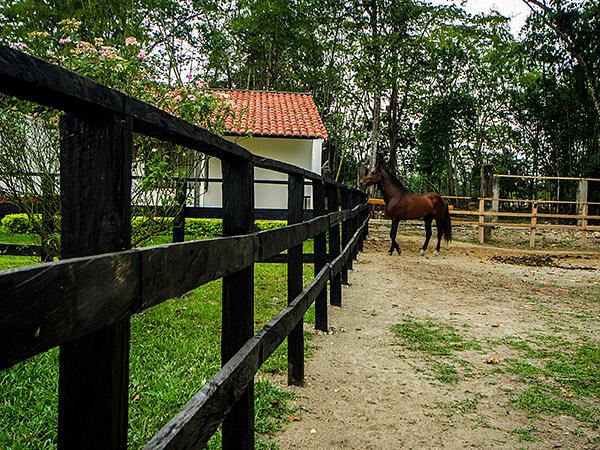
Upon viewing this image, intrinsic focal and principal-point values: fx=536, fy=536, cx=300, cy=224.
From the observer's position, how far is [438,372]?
3.93m

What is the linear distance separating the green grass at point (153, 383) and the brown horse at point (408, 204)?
26.1 feet

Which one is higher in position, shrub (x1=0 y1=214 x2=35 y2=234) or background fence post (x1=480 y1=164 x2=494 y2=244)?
background fence post (x1=480 y1=164 x2=494 y2=244)

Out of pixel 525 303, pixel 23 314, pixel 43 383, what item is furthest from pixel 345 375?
pixel 525 303

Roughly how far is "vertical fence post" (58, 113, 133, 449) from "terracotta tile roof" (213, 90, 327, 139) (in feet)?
45.7

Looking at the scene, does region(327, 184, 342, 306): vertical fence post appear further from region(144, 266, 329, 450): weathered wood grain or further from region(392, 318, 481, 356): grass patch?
region(144, 266, 329, 450): weathered wood grain

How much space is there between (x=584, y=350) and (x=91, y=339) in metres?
4.63

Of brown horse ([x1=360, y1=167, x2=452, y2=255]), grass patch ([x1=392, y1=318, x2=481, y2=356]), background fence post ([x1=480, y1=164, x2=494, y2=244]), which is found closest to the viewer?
grass patch ([x1=392, y1=318, x2=481, y2=356])

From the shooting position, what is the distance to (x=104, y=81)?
5031 mm

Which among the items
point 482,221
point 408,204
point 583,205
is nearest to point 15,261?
point 408,204

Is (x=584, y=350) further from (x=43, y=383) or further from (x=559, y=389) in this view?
(x=43, y=383)

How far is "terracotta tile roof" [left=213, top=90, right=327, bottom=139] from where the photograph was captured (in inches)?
653

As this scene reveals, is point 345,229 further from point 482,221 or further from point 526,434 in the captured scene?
point 482,221

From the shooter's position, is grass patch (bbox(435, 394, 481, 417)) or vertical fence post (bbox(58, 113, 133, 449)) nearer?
vertical fence post (bbox(58, 113, 133, 449))

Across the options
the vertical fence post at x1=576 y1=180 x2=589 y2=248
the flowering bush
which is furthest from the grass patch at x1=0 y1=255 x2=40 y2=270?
the vertical fence post at x1=576 y1=180 x2=589 y2=248
